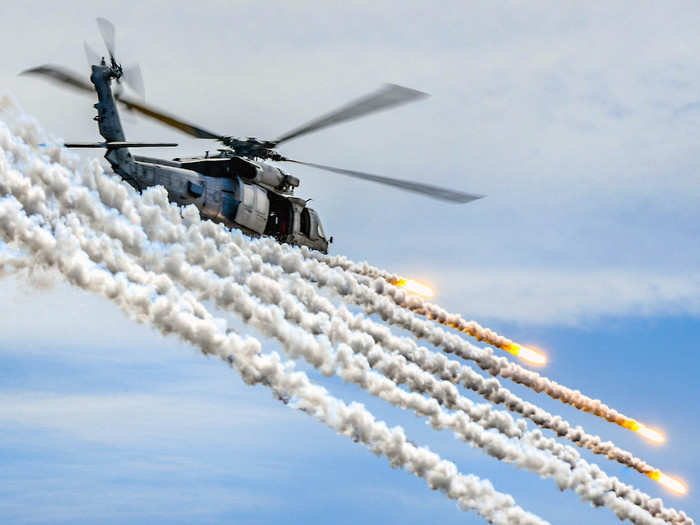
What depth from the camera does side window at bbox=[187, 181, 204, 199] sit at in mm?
41812

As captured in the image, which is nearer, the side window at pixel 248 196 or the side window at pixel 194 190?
the side window at pixel 194 190

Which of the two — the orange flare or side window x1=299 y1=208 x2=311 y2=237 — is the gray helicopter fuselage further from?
the orange flare

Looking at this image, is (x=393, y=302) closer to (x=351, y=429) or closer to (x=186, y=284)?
(x=351, y=429)

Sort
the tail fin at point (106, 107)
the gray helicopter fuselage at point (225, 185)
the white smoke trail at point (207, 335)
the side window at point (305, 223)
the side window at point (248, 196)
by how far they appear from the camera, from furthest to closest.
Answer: the side window at point (305, 223) < the side window at point (248, 196) < the gray helicopter fuselage at point (225, 185) < the tail fin at point (106, 107) < the white smoke trail at point (207, 335)

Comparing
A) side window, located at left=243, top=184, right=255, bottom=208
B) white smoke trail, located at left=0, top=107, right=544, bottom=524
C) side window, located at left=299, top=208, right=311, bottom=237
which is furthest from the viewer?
side window, located at left=299, top=208, right=311, bottom=237

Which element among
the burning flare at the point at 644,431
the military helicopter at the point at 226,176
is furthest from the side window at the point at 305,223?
the burning flare at the point at 644,431

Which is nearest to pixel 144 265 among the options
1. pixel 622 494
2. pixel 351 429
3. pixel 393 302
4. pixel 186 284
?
pixel 186 284

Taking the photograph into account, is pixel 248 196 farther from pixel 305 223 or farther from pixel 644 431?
pixel 644 431

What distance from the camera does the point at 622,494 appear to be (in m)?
58.1

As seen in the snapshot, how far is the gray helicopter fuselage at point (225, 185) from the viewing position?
4019 cm

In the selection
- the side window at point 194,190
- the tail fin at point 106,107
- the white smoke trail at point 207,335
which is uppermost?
the tail fin at point 106,107

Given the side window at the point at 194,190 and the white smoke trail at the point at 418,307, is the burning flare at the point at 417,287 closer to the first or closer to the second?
the white smoke trail at the point at 418,307

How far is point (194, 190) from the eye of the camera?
41938 mm

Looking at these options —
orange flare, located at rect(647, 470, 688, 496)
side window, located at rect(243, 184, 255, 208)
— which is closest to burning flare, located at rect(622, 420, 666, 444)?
orange flare, located at rect(647, 470, 688, 496)
